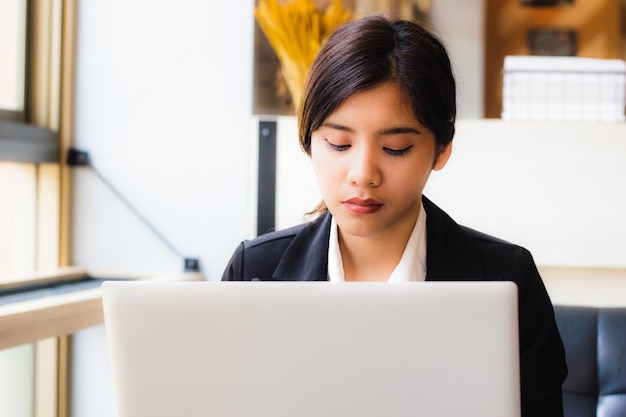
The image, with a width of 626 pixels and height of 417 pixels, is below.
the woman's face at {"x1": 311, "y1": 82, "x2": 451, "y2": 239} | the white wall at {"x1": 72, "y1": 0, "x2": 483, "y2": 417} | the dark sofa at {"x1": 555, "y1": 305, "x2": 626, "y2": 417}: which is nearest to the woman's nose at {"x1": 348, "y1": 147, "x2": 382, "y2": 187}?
the woman's face at {"x1": 311, "y1": 82, "x2": 451, "y2": 239}

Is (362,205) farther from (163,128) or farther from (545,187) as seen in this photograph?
(163,128)

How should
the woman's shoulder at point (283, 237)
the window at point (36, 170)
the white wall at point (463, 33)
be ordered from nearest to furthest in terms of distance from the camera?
the woman's shoulder at point (283, 237), the window at point (36, 170), the white wall at point (463, 33)

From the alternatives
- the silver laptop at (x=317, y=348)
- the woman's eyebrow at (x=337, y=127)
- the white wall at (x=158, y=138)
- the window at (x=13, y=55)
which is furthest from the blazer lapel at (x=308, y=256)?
the window at (x=13, y=55)

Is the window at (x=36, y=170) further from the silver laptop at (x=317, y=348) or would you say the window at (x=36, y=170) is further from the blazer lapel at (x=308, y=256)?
the silver laptop at (x=317, y=348)

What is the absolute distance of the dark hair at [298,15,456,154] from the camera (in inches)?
40.8

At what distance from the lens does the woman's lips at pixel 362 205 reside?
1.02 metres

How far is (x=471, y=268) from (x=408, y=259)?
0.10 metres

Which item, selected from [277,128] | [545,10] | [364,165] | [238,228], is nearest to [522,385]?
[364,165]

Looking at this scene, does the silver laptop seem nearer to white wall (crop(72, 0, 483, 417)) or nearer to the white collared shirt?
the white collared shirt

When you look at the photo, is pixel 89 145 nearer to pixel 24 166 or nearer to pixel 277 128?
pixel 24 166

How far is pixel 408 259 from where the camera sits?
1.12 m

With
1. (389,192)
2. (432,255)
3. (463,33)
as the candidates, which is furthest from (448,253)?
(463,33)

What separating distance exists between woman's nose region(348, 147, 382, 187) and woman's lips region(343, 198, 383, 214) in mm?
27

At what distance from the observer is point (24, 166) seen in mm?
2166
